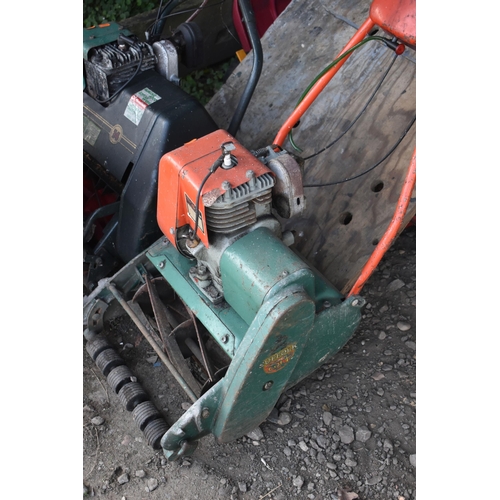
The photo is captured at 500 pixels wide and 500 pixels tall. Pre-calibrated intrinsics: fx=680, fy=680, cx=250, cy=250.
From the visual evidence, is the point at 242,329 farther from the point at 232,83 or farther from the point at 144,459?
the point at 232,83

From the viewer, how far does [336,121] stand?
10.7 ft

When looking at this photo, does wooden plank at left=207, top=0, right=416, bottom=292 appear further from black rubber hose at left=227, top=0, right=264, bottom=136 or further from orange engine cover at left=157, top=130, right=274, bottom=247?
orange engine cover at left=157, top=130, right=274, bottom=247

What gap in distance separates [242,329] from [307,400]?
0.53 metres

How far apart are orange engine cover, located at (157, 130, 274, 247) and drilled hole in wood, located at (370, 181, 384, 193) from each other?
807 mm

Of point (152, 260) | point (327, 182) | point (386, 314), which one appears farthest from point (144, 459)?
point (327, 182)

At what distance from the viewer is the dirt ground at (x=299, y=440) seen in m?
2.64

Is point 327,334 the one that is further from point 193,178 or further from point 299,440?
point 193,178

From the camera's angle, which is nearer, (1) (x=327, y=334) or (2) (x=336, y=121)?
(1) (x=327, y=334)

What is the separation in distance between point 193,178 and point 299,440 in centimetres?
116

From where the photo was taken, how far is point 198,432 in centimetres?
253

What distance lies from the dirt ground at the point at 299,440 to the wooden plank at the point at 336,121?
404mm

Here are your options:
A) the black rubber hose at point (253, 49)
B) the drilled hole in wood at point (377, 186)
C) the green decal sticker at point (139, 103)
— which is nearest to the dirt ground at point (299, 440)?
the drilled hole in wood at point (377, 186)

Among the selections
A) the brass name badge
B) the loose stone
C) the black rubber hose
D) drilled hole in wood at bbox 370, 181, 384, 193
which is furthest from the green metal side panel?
the black rubber hose

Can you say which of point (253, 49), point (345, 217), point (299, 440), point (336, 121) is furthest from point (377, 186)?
point (299, 440)
